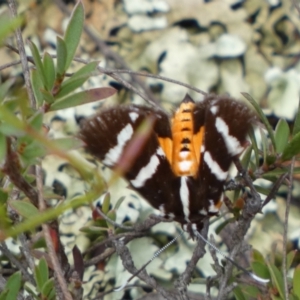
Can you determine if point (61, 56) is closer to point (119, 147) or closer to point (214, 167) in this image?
point (119, 147)

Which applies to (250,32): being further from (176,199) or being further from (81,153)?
(176,199)

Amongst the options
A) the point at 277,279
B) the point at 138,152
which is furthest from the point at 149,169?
the point at 277,279

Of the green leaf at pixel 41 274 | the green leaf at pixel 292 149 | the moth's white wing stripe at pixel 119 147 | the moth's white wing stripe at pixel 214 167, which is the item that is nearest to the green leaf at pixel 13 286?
the green leaf at pixel 41 274

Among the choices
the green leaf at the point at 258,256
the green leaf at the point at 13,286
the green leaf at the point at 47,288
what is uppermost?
the green leaf at the point at 13,286

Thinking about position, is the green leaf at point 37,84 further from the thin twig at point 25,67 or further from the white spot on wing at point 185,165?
the white spot on wing at point 185,165

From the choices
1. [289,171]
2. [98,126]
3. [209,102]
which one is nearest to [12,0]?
[98,126]

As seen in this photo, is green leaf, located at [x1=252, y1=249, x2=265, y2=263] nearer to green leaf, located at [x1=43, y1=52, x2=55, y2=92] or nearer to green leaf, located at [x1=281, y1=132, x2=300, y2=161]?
green leaf, located at [x1=281, y1=132, x2=300, y2=161]
